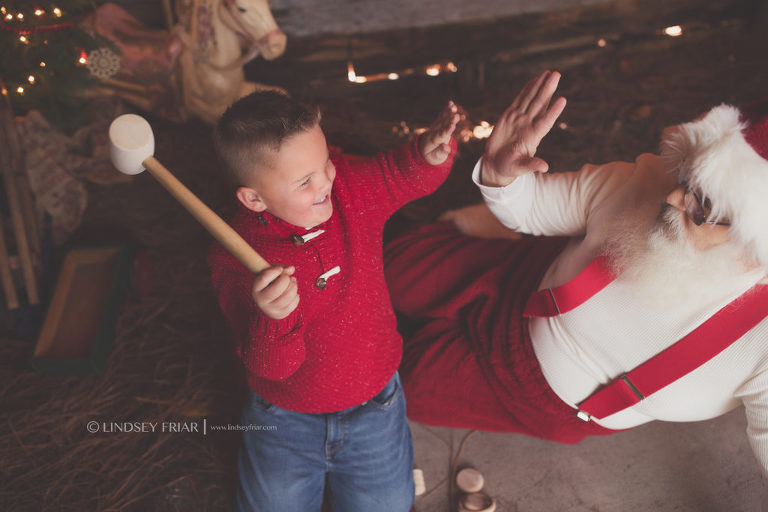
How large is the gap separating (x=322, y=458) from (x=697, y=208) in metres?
1.17

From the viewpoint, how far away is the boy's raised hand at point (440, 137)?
1.31m

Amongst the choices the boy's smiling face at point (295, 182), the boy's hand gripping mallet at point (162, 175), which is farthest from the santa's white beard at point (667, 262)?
the boy's hand gripping mallet at point (162, 175)

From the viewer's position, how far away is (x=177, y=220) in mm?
2395

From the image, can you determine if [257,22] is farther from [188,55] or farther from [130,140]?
[130,140]

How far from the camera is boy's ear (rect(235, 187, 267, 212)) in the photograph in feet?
4.03

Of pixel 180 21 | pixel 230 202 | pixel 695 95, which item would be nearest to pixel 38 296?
pixel 230 202

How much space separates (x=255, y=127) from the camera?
1.16 metres

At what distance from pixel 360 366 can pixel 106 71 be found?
160 centimetres

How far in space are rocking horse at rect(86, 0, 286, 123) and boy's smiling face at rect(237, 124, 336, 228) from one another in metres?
1.09

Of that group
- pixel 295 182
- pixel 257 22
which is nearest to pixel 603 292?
pixel 295 182

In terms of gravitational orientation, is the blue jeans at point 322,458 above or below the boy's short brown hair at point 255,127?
below

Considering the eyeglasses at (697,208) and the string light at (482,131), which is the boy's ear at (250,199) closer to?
the eyeglasses at (697,208)

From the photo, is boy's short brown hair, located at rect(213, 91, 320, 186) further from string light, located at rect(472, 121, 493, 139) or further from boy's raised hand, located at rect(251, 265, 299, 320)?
string light, located at rect(472, 121, 493, 139)

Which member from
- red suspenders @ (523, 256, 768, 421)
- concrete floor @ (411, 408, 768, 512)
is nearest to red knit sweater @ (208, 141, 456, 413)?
red suspenders @ (523, 256, 768, 421)
